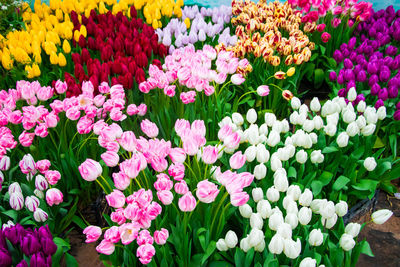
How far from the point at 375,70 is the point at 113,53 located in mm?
2338

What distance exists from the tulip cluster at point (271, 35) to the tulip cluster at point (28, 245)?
7.89ft

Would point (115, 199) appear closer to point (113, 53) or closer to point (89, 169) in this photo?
point (89, 169)

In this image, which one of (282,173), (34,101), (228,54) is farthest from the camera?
(228,54)

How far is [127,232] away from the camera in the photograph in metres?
1.48

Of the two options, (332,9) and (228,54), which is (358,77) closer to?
(228,54)

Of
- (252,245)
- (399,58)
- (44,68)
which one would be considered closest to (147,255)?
(252,245)

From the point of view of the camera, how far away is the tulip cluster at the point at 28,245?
153 cm

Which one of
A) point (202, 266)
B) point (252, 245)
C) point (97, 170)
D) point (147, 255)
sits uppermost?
point (97, 170)

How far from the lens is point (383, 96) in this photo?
9.30 ft

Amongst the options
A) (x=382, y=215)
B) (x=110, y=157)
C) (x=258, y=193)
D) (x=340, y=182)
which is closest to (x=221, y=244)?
(x=258, y=193)

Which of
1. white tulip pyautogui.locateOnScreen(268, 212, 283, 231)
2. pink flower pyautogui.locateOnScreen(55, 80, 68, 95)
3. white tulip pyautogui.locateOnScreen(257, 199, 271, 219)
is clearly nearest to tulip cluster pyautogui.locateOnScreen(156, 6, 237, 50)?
pink flower pyautogui.locateOnScreen(55, 80, 68, 95)

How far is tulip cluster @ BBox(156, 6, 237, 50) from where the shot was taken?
383cm

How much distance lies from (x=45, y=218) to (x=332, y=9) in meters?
4.14

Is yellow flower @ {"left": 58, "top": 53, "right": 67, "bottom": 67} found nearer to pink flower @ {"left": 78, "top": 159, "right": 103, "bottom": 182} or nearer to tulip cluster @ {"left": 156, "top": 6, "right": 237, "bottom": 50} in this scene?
tulip cluster @ {"left": 156, "top": 6, "right": 237, "bottom": 50}
